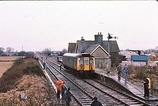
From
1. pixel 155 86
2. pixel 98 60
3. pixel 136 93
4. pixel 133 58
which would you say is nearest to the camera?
pixel 136 93

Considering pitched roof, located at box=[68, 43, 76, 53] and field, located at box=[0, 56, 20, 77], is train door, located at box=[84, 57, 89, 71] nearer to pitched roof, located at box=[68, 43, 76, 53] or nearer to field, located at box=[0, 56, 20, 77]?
field, located at box=[0, 56, 20, 77]

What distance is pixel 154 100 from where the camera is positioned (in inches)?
742

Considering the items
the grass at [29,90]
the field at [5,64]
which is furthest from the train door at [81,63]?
the field at [5,64]

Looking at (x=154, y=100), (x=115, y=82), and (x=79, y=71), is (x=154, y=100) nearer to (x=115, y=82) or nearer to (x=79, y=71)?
(x=115, y=82)

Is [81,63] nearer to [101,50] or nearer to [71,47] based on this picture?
[101,50]

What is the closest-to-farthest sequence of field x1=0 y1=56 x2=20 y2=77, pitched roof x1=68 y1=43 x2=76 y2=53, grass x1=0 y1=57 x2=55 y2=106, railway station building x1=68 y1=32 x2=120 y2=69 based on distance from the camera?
grass x1=0 y1=57 x2=55 y2=106 → railway station building x1=68 y1=32 x2=120 y2=69 → field x1=0 y1=56 x2=20 y2=77 → pitched roof x1=68 y1=43 x2=76 y2=53

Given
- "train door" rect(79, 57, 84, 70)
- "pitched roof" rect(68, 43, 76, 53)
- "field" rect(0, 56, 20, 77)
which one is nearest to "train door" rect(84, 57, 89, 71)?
"train door" rect(79, 57, 84, 70)

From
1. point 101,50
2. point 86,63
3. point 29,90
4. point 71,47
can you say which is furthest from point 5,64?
point 29,90

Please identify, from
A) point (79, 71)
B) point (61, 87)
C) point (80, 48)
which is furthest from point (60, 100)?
point (80, 48)

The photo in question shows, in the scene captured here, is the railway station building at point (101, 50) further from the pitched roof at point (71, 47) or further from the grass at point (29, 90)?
the grass at point (29, 90)

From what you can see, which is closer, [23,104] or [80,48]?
[23,104]

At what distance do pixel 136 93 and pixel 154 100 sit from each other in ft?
9.18

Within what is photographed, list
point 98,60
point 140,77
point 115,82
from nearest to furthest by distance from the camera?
1. point 115,82
2. point 140,77
3. point 98,60

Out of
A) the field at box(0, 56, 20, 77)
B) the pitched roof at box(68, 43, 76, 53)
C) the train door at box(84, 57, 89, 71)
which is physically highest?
the pitched roof at box(68, 43, 76, 53)
